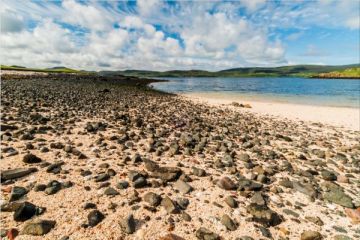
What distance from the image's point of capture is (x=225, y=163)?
800 centimetres

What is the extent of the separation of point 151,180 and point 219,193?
1.99 metres

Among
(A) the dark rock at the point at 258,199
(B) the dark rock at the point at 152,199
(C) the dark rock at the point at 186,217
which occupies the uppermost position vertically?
(B) the dark rock at the point at 152,199

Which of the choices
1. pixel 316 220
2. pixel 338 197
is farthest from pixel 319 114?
pixel 316 220

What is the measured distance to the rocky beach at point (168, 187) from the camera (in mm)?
4500

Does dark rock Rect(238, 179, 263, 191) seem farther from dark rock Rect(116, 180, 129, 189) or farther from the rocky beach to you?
dark rock Rect(116, 180, 129, 189)

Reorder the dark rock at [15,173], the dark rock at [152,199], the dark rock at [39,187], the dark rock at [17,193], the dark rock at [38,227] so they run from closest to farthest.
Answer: the dark rock at [38,227] < the dark rock at [17,193] < the dark rock at [152,199] < the dark rock at [39,187] < the dark rock at [15,173]

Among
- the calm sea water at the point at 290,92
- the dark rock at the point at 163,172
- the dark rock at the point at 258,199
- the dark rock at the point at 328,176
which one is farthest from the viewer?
the calm sea water at the point at 290,92

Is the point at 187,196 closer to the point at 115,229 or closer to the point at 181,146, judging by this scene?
the point at 115,229

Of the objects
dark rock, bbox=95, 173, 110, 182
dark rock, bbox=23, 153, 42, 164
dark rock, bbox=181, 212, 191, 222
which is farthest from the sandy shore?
dark rock, bbox=23, 153, 42, 164

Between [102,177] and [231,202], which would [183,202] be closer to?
[231,202]

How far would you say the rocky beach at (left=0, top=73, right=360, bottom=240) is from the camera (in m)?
4.50

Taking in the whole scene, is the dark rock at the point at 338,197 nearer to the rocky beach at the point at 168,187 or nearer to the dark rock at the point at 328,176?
the rocky beach at the point at 168,187

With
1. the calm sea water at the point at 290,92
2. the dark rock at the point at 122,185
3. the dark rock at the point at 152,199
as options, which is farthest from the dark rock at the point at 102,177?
the calm sea water at the point at 290,92

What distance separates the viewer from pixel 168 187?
6.17 metres
